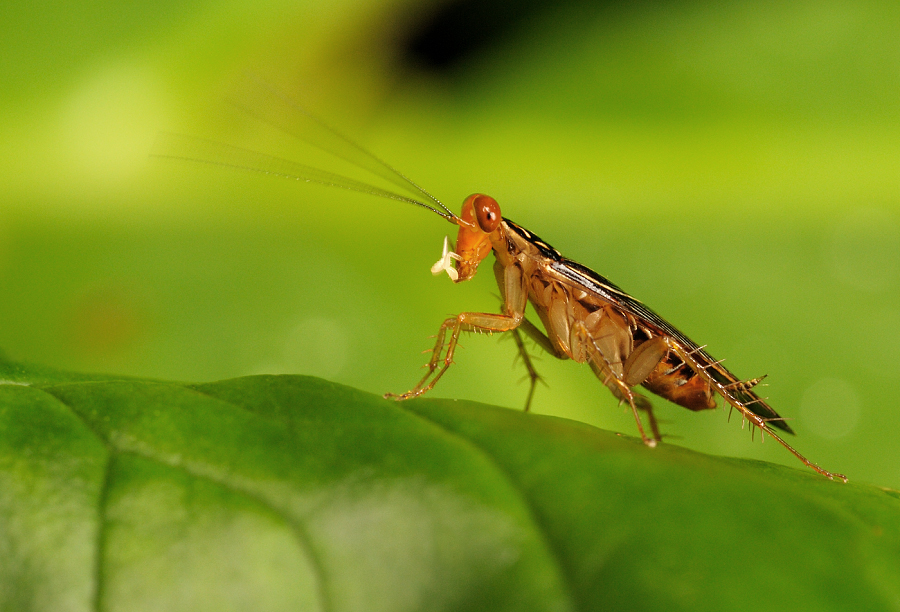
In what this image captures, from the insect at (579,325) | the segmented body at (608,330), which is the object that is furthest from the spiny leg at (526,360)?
the segmented body at (608,330)

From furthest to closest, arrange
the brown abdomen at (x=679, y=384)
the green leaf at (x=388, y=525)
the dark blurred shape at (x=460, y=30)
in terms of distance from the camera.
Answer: the dark blurred shape at (x=460, y=30)
the brown abdomen at (x=679, y=384)
the green leaf at (x=388, y=525)

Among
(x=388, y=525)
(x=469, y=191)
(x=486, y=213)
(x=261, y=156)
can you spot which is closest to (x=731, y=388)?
(x=486, y=213)

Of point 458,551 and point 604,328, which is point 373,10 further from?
point 458,551

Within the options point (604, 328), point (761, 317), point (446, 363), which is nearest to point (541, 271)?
point (604, 328)

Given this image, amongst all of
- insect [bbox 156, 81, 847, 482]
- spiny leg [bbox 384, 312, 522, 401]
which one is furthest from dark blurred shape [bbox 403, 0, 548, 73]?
spiny leg [bbox 384, 312, 522, 401]

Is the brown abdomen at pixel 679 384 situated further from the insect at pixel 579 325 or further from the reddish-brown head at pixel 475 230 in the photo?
Result: the reddish-brown head at pixel 475 230

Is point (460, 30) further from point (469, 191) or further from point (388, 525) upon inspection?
point (388, 525)

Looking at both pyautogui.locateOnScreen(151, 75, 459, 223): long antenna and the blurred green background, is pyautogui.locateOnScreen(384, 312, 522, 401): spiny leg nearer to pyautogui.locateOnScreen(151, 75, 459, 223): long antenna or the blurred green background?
the blurred green background
